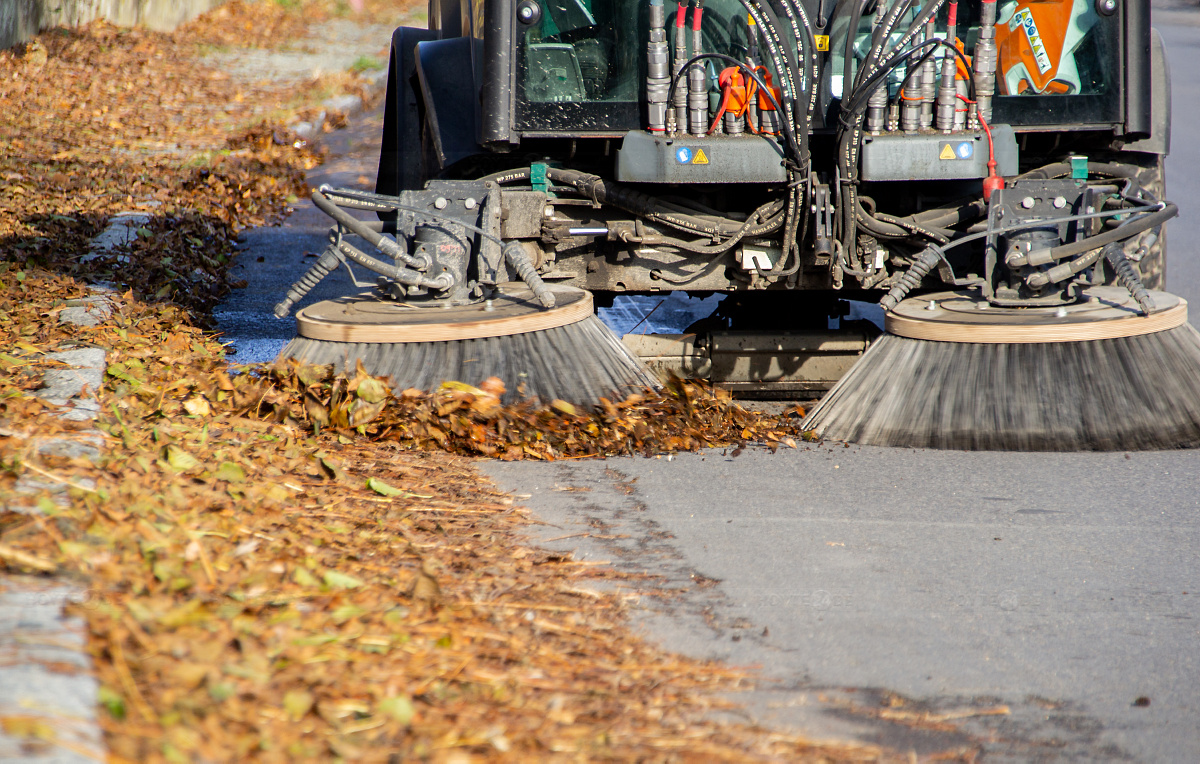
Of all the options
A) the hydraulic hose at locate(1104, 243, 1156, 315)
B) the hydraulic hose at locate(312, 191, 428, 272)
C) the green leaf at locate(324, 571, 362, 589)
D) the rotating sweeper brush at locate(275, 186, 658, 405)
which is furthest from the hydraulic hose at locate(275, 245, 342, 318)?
the hydraulic hose at locate(1104, 243, 1156, 315)

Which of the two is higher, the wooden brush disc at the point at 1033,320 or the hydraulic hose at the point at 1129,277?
the hydraulic hose at the point at 1129,277

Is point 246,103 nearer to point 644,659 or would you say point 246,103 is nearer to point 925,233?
point 925,233

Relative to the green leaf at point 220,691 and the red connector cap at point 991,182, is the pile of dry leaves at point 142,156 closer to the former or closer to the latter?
the red connector cap at point 991,182

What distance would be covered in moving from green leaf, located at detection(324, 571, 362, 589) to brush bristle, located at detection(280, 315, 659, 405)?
150cm

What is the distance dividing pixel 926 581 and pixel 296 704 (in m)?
1.69

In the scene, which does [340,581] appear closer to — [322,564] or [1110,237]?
[322,564]

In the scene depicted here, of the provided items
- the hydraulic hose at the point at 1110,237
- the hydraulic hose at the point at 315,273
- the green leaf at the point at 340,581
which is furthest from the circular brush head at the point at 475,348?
the hydraulic hose at the point at 1110,237

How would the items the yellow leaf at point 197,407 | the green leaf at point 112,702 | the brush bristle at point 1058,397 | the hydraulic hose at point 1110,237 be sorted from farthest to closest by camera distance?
1. the hydraulic hose at point 1110,237
2. the brush bristle at point 1058,397
3. the yellow leaf at point 197,407
4. the green leaf at point 112,702

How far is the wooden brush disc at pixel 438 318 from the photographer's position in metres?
3.87

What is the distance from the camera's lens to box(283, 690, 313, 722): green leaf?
177 centimetres

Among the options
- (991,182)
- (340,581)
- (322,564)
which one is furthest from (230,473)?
(991,182)

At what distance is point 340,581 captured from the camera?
2346 mm

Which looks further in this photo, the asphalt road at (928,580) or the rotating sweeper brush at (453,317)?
the rotating sweeper brush at (453,317)

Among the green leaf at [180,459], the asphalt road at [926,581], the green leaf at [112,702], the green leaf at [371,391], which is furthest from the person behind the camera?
the green leaf at [371,391]
